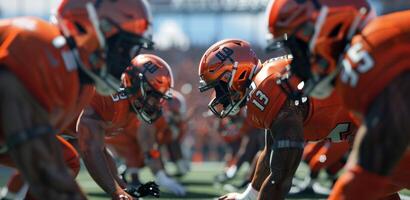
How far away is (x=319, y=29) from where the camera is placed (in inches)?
147

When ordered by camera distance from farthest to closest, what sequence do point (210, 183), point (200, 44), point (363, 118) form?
point (200, 44)
point (210, 183)
point (363, 118)

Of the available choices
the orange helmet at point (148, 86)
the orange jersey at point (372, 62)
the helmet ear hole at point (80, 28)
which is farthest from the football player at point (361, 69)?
the orange helmet at point (148, 86)

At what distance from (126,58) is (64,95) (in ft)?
1.67

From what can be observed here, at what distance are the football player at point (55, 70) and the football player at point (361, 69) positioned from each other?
80 cm

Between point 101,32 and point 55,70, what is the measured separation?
34 cm

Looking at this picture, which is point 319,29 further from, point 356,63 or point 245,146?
point 245,146

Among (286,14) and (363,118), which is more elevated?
(286,14)

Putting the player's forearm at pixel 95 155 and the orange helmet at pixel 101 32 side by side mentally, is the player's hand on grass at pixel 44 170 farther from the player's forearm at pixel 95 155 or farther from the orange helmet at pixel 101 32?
the player's forearm at pixel 95 155

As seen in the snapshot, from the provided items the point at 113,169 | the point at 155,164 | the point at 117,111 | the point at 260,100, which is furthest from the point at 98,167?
the point at 155,164

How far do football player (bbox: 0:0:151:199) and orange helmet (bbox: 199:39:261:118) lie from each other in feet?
6.30

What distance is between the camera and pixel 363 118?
3.51m

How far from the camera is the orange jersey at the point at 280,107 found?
5.25 metres

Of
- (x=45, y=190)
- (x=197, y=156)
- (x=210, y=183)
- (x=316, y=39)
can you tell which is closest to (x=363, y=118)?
(x=316, y=39)

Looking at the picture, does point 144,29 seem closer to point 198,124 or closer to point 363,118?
point 363,118
